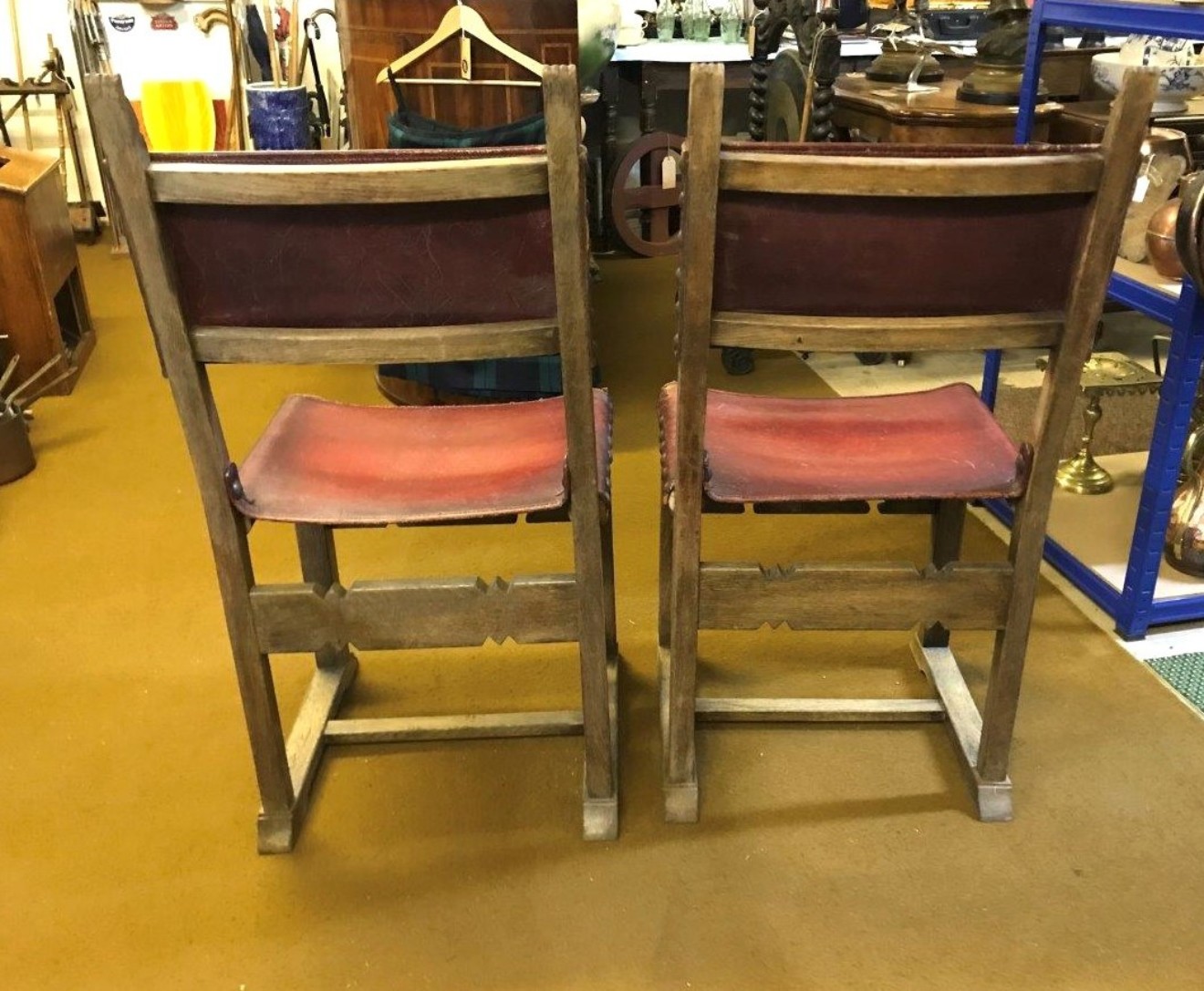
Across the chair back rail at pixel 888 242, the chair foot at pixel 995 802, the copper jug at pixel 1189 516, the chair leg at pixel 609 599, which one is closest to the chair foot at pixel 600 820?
the chair leg at pixel 609 599

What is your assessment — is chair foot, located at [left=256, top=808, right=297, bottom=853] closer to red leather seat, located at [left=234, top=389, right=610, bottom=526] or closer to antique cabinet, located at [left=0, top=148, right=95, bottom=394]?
red leather seat, located at [left=234, top=389, right=610, bottom=526]

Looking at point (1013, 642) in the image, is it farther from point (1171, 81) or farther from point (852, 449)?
point (1171, 81)

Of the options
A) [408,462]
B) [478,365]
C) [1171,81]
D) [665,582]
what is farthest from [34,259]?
[1171,81]

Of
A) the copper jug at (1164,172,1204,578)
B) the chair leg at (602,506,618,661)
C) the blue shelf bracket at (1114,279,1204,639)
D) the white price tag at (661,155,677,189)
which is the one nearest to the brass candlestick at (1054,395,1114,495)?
the copper jug at (1164,172,1204,578)

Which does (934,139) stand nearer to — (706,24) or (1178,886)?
(706,24)

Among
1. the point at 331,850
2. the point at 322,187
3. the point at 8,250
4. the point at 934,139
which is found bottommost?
the point at 331,850

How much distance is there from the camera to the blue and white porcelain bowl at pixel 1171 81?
221cm

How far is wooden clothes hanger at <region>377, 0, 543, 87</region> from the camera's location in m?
2.61

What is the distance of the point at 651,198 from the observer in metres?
3.62

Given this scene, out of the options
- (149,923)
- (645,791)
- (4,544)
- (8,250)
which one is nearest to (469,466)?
(645,791)

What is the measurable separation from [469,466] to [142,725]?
80 cm

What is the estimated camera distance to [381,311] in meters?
1.17

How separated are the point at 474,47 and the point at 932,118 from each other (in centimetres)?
118

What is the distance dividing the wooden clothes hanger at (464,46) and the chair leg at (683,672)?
1653 mm
